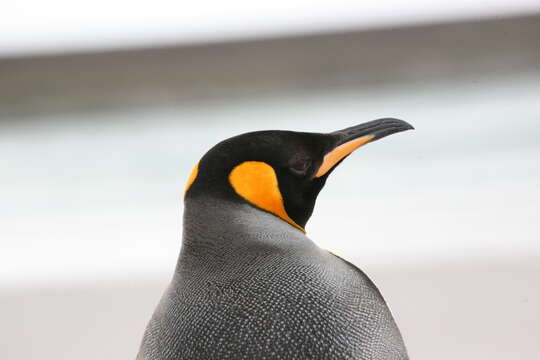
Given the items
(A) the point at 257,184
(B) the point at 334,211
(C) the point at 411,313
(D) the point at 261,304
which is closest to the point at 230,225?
(A) the point at 257,184

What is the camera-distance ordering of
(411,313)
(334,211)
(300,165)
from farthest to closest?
1. (334,211)
2. (411,313)
3. (300,165)

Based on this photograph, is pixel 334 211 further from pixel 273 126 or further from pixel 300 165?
pixel 300 165

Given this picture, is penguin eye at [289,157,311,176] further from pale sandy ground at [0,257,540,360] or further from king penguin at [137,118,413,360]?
pale sandy ground at [0,257,540,360]

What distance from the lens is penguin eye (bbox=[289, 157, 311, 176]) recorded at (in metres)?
1.08

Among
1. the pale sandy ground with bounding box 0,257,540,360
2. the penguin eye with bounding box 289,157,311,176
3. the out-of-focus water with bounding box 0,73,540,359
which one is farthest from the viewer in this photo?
the out-of-focus water with bounding box 0,73,540,359

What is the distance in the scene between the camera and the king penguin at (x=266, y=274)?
0.79 metres

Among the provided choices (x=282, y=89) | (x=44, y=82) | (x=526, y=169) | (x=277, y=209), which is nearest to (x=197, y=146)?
(x=282, y=89)

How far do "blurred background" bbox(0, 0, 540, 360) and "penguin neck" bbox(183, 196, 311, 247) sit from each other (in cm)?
154

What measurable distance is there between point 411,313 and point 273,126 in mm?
1239

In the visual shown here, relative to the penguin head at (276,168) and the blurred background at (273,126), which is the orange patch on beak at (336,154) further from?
the blurred background at (273,126)

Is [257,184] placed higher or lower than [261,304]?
higher

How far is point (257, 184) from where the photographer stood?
104 cm

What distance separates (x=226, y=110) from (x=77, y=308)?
1.25m

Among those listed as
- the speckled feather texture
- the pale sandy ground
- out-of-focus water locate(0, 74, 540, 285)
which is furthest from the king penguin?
out-of-focus water locate(0, 74, 540, 285)
